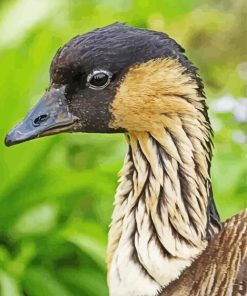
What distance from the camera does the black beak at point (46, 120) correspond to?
2.82m

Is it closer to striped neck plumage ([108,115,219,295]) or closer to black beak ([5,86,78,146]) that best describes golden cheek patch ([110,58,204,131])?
striped neck plumage ([108,115,219,295])

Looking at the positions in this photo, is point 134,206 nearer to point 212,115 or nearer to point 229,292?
point 229,292

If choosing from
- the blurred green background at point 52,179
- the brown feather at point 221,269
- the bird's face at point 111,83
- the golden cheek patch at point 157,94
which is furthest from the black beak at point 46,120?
the blurred green background at point 52,179

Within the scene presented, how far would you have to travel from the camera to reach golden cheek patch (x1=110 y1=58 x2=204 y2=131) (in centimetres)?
281

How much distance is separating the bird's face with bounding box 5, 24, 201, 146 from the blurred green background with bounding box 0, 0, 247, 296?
1.42m

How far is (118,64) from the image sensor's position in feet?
9.11

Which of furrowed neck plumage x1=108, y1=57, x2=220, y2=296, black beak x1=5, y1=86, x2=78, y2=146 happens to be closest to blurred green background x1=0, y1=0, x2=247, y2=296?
furrowed neck plumage x1=108, y1=57, x2=220, y2=296

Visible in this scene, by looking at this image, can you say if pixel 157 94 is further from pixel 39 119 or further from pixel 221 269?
pixel 221 269

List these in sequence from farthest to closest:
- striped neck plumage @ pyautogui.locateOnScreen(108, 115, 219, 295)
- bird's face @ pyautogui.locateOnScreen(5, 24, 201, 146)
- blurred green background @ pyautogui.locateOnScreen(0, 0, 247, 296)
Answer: blurred green background @ pyautogui.locateOnScreen(0, 0, 247, 296) → striped neck plumage @ pyautogui.locateOnScreen(108, 115, 219, 295) → bird's face @ pyautogui.locateOnScreen(5, 24, 201, 146)

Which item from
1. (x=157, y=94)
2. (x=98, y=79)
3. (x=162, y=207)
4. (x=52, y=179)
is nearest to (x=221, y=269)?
(x=162, y=207)

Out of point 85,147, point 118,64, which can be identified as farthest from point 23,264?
point 118,64

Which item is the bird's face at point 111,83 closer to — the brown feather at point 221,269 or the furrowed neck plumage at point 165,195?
the furrowed neck plumage at point 165,195

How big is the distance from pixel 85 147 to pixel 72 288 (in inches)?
33.1

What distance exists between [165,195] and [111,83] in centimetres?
36
